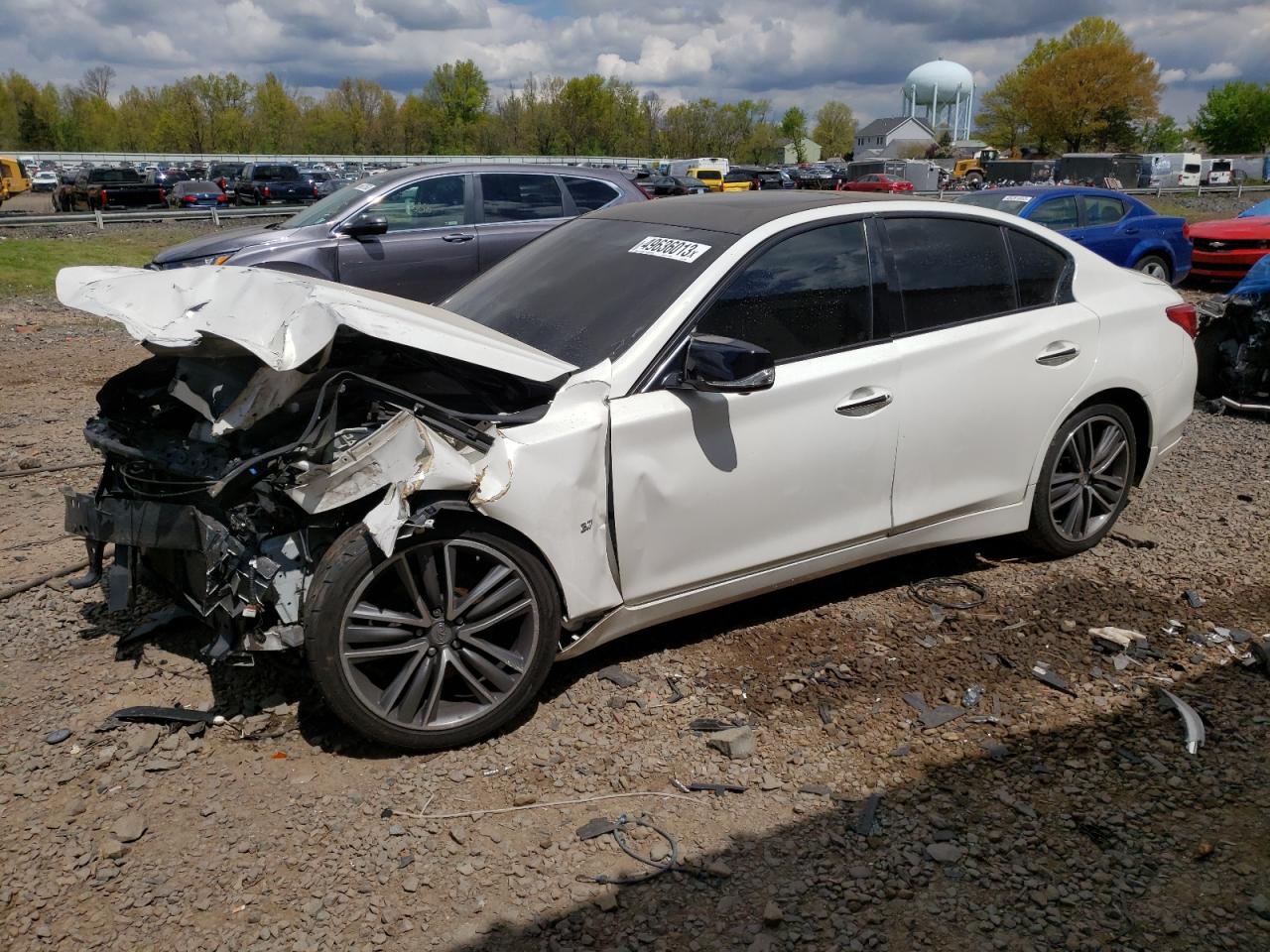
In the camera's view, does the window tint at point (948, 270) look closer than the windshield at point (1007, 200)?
Yes

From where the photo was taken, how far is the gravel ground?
2801 millimetres

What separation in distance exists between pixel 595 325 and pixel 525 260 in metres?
0.99

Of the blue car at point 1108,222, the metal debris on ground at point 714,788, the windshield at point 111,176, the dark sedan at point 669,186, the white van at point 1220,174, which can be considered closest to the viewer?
the metal debris on ground at point 714,788

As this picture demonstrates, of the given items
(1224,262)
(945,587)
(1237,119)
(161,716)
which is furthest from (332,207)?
(1237,119)

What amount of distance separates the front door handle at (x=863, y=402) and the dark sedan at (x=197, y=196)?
3528 centimetres

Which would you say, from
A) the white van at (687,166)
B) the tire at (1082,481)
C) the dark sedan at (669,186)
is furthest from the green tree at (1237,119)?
the tire at (1082,481)

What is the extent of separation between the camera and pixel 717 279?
3857mm

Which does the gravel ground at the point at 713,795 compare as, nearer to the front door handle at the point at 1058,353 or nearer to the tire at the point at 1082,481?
the tire at the point at 1082,481

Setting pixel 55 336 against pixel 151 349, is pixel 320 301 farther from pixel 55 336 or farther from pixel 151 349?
pixel 55 336

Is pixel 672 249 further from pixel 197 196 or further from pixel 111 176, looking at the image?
pixel 111 176

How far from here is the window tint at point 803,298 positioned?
3.91m

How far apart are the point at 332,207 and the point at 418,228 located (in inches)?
37.0

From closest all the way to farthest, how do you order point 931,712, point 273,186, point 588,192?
1. point 931,712
2. point 588,192
3. point 273,186

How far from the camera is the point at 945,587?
4879 mm
